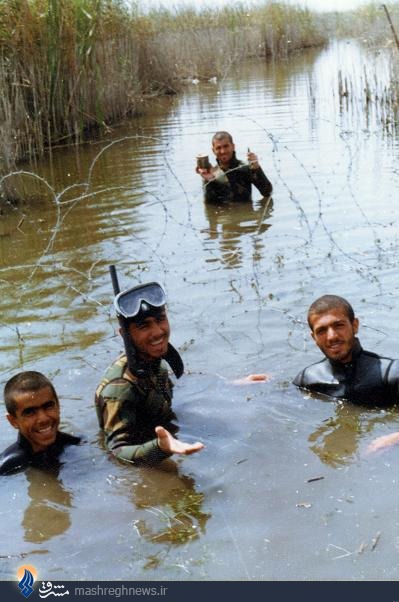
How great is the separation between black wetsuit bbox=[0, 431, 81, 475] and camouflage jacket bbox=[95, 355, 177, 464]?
0.31 m

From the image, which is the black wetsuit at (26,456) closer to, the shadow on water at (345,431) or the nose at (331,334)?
→ the shadow on water at (345,431)

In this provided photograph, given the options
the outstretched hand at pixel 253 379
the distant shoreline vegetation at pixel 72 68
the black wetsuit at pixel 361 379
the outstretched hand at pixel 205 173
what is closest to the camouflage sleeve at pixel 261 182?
the outstretched hand at pixel 205 173

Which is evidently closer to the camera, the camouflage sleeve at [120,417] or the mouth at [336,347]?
the camouflage sleeve at [120,417]

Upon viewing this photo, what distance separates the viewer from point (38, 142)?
15062 mm

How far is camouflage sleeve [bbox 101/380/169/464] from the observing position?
4820 mm

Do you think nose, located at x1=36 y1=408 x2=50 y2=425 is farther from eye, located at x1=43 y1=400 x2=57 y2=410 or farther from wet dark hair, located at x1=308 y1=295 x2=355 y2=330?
wet dark hair, located at x1=308 y1=295 x2=355 y2=330

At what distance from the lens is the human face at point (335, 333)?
205 inches

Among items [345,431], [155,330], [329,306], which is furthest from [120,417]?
[329,306]

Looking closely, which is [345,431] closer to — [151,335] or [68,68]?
[151,335]

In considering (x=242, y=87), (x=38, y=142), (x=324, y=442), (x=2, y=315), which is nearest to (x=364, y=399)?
(x=324, y=442)

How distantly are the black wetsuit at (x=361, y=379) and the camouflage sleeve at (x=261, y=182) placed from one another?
218 inches

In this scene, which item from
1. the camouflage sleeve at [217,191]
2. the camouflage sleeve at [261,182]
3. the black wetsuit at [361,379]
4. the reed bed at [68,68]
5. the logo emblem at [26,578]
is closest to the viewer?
the logo emblem at [26,578]
